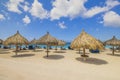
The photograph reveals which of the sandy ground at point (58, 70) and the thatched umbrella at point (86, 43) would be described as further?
the thatched umbrella at point (86, 43)

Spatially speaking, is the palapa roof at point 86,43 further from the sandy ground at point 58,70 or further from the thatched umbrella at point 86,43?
the sandy ground at point 58,70

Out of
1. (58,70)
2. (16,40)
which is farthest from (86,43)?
(16,40)

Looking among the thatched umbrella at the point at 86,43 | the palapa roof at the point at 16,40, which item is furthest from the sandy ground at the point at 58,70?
the palapa roof at the point at 16,40

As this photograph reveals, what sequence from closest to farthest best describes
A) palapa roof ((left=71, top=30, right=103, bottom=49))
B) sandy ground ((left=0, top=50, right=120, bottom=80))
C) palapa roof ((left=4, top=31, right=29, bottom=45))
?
sandy ground ((left=0, top=50, right=120, bottom=80)) < palapa roof ((left=71, top=30, right=103, bottom=49)) < palapa roof ((left=4, top=31, right=29, bottom=45))

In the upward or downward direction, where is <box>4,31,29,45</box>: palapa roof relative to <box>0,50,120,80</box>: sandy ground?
upward

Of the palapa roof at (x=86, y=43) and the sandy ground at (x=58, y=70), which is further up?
the palapa roof at (x=86, y=43)

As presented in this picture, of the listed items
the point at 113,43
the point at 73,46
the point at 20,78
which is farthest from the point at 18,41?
the point at 113,43

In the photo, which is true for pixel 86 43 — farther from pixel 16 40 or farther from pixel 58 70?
pixel 16 40

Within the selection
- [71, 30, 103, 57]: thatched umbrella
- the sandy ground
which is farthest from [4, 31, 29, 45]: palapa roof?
[71, 30, 103, 57]: thatched umbrella

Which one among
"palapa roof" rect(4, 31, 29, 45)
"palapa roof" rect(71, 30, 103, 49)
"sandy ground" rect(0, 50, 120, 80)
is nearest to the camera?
"sandy ground" rect(0, 50, 120, 80)

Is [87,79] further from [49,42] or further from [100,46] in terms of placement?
[49,42]

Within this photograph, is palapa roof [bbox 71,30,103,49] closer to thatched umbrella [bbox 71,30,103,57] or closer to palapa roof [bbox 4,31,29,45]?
thatched umbrella [bbox 71,30,103,57]

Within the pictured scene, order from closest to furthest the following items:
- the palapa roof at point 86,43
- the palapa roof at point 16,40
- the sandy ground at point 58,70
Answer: the sandy ground at point 58,70
the palapa roof at point 86,43
the palapa roof at point 16,40

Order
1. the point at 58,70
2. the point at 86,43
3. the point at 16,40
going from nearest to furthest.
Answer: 1. the point at 58,70
2. the point at 86,43
3. the point at 16,40
